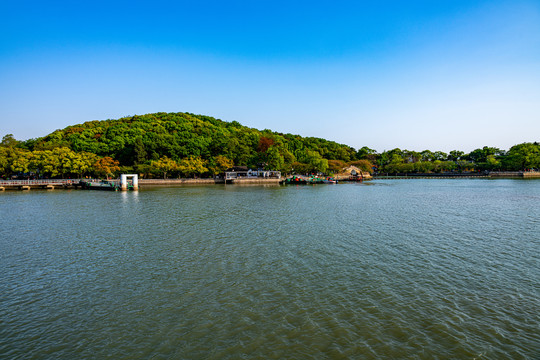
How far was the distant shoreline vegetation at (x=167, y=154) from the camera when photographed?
66062mm

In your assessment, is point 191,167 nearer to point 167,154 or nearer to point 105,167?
point 167,154

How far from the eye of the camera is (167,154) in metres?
85.7

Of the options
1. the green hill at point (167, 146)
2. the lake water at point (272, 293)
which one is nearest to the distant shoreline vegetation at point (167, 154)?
the green hill at point (167, 146)

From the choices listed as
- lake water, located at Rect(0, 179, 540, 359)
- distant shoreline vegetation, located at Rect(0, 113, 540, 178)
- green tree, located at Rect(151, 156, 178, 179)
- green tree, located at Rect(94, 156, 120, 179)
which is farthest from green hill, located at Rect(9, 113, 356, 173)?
lake water, located at Rect(0, 179, 540, 359)

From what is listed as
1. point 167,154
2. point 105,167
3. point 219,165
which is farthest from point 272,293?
point 167,154

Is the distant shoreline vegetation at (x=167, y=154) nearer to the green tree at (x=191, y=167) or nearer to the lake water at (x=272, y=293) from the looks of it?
the green tree at (x=191, y=167)

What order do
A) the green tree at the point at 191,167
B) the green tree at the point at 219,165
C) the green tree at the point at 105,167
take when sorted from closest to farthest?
the green tree at the point at 105,167 < the green tree at the point at 191,167 < the green tree at the point at 219,165

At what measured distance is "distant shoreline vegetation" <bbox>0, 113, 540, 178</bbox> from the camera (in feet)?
217

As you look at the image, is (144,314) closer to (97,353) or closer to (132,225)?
(97,353)

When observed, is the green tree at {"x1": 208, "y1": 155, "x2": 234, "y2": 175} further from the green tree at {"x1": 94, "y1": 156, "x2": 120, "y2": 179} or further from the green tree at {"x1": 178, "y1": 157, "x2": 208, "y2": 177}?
the green tree at {"x1": 94, "y1": 156, "x2": 120, "y2": 179}

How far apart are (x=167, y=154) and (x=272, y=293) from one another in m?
82.4

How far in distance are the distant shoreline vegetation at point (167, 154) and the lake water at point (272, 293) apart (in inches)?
2229

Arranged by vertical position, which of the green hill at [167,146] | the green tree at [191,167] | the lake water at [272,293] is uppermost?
the green hill at [167,146]

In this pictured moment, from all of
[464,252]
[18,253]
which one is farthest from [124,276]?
[464,252]
